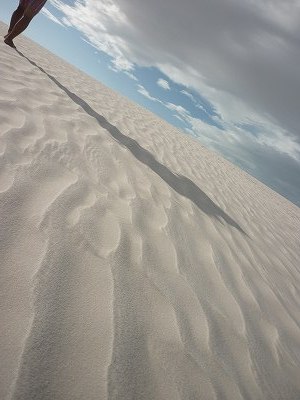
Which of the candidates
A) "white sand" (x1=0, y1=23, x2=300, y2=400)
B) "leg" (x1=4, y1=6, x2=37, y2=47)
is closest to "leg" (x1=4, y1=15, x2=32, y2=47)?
"leg" (x1=4, y1=6, x2=37, y2=47)

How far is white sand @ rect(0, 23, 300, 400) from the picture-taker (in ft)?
3.54

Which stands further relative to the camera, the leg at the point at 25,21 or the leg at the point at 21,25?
the leg at the point at 21,25

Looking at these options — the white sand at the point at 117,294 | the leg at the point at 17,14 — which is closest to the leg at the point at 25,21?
the leg at the point at 17,14

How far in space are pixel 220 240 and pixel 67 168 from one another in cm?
159

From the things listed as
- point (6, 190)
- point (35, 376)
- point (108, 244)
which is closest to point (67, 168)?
point (6, 190)

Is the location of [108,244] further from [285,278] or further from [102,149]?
[285,278]

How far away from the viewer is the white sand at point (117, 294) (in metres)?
1.08

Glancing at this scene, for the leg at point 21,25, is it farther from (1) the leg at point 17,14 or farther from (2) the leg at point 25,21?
(1) the leg at point 17,14

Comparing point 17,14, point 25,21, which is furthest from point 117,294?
point 17,14

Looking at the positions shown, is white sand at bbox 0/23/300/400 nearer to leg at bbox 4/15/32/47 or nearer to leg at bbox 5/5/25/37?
leg at bbox 4/15/32/47

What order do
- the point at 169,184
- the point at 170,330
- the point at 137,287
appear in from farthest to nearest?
the point at 169,184, the point at 137,287, the point at 170,330

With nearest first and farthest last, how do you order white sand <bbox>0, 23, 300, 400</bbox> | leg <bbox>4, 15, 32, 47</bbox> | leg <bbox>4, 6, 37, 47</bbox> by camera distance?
→ 1. white sand <bbox>0, 23, 300, 400</bbox>
2. leg <bbox>4, 6, 37, 47</bbox>
3. leg <bbox>4, 15, 32, 47</bbox>

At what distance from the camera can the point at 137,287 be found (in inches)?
61.1

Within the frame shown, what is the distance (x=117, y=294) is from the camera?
56.4 inches
